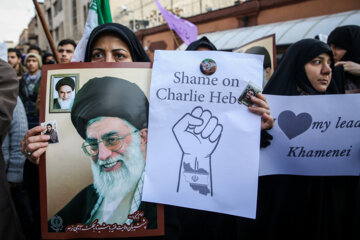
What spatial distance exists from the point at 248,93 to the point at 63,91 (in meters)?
0.76

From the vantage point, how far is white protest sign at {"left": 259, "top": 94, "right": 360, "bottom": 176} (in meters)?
1.39

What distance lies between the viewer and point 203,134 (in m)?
1.15

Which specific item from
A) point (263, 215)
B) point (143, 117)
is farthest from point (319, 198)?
point (143, 117)

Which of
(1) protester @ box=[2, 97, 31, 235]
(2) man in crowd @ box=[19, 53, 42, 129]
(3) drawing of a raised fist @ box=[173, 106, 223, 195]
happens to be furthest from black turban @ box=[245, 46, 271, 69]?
(2) man in crowd @ box=[19, 53, 42, 129]

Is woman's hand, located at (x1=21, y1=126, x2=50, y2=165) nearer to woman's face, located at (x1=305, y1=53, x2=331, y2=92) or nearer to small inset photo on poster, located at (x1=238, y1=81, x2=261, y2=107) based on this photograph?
small inset photo on poster, located at (x1=238, y1=81, x2=261, y2=107)

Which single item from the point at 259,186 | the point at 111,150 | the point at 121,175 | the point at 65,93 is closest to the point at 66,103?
the point at 65,93

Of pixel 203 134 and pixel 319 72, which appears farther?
pixel 319 72

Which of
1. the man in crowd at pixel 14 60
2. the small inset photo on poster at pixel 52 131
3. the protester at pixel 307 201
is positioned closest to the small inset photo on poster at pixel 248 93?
the protester at pixel 307 201

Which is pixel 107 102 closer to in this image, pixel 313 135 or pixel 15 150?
pixel 313 135

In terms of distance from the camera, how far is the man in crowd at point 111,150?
1116 millimetres

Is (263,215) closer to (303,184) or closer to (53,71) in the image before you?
(303,184)

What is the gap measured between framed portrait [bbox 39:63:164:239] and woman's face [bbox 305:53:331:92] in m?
1.05

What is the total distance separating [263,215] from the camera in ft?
5.54

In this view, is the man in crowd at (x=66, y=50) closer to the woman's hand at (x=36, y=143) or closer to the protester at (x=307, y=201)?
the woman's hand at (x=36, y=143)
